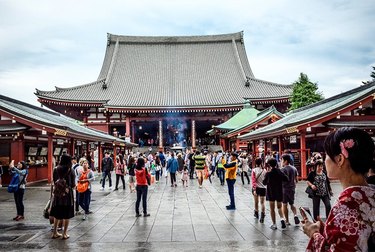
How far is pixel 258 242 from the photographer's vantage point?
727 centimetres

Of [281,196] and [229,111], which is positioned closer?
[281,196]

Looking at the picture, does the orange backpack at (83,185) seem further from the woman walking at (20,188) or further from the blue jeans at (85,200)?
the woman walking at (20,188)

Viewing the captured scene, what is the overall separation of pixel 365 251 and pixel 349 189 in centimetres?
37

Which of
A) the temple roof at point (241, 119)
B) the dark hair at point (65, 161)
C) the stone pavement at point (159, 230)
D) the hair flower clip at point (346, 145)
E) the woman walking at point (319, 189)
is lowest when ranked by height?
the stone pavement at point (159, 230)

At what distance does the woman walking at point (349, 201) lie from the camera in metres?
2.17

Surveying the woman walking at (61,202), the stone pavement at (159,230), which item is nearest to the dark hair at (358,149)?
the stone pavement at (159,230)

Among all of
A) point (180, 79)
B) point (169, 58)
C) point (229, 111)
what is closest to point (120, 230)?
point (229, 111)

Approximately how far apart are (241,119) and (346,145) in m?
31.4

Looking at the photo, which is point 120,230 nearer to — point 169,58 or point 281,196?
point 281,196

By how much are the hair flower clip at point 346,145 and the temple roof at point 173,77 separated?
112ft

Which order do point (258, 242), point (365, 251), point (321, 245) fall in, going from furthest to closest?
point (258, 242) < point (321, 245) < point (365, 251)

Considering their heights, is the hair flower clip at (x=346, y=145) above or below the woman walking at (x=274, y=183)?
above

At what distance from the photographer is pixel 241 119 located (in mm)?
33500

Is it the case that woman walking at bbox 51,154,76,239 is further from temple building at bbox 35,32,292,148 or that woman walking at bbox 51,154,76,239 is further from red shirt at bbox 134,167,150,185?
temple building at bbox 35,32,292,148
